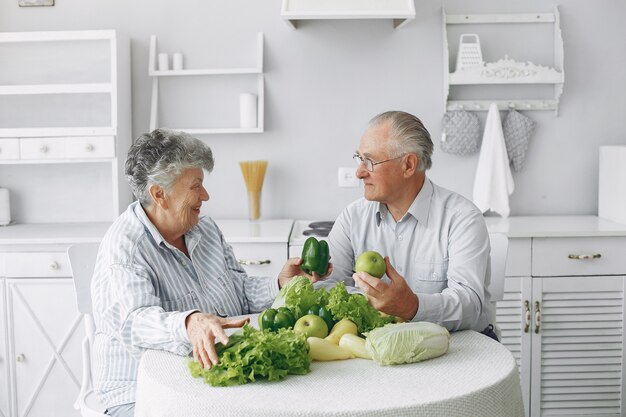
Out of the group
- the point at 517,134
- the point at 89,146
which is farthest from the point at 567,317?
the point at 89,146

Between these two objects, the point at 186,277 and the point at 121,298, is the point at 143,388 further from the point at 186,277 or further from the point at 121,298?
the point at 186,277

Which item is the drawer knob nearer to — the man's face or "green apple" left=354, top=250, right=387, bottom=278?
the man's face

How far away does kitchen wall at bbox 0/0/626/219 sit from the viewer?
3.87 meters

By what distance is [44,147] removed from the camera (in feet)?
11.9

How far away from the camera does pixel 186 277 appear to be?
7.13 ft

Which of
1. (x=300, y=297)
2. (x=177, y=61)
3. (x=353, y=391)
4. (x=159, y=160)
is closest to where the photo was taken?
(x=353, y=391)

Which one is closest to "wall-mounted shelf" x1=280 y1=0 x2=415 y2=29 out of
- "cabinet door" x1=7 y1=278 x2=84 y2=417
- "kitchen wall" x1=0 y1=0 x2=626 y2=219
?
"kitchen wall" x1=0 y1=0 x2=626 y2=219

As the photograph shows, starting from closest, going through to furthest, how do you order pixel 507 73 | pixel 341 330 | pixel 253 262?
1. pixel 341 330
2. pixel 253 262
3. pixel 507 73

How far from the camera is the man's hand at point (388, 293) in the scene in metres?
1.95

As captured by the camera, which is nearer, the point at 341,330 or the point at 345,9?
the point at 341,330

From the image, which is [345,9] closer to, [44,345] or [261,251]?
[261,251]

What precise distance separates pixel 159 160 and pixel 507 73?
2173mm

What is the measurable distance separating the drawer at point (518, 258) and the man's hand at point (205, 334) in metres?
→ 1.92

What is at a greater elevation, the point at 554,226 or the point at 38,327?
the point at 554,226
